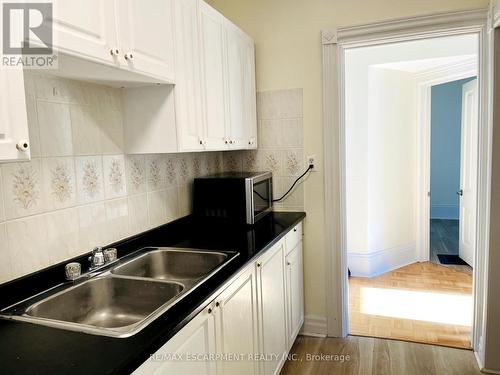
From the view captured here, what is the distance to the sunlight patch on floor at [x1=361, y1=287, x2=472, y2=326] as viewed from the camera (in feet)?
9.52

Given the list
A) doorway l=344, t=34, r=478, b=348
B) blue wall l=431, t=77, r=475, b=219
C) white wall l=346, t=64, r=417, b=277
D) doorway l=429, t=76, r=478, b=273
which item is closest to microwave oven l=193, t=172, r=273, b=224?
doorway l=344, t=34, r=478, b=348

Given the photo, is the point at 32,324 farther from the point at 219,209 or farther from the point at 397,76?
the point at 397,76

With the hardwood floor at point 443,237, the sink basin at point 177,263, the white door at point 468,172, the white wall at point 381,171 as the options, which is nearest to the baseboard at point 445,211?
the hardwood floor at point 443,237

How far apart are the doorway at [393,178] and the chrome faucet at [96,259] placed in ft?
7.05

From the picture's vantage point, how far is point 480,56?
2.16m

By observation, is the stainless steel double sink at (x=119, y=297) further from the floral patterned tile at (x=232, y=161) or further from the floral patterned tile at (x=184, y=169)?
the floral patterned tile at (x=232, y=161)

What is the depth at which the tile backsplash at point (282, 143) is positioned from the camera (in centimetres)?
261

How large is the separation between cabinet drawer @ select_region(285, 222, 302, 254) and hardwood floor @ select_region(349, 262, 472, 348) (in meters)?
0.86

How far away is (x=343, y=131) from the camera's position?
2512mm

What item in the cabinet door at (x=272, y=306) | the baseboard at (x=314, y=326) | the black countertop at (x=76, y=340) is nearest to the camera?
A: the black countertop at (x=76, y=340)

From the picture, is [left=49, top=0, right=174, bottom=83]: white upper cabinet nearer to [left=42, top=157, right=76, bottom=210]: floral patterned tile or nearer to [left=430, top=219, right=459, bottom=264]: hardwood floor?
[left=42, top=157, right=76, bottom=210]: floral patterned tile

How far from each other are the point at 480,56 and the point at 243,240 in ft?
5.76

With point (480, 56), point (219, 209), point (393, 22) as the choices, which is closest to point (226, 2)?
point (393, 22)
